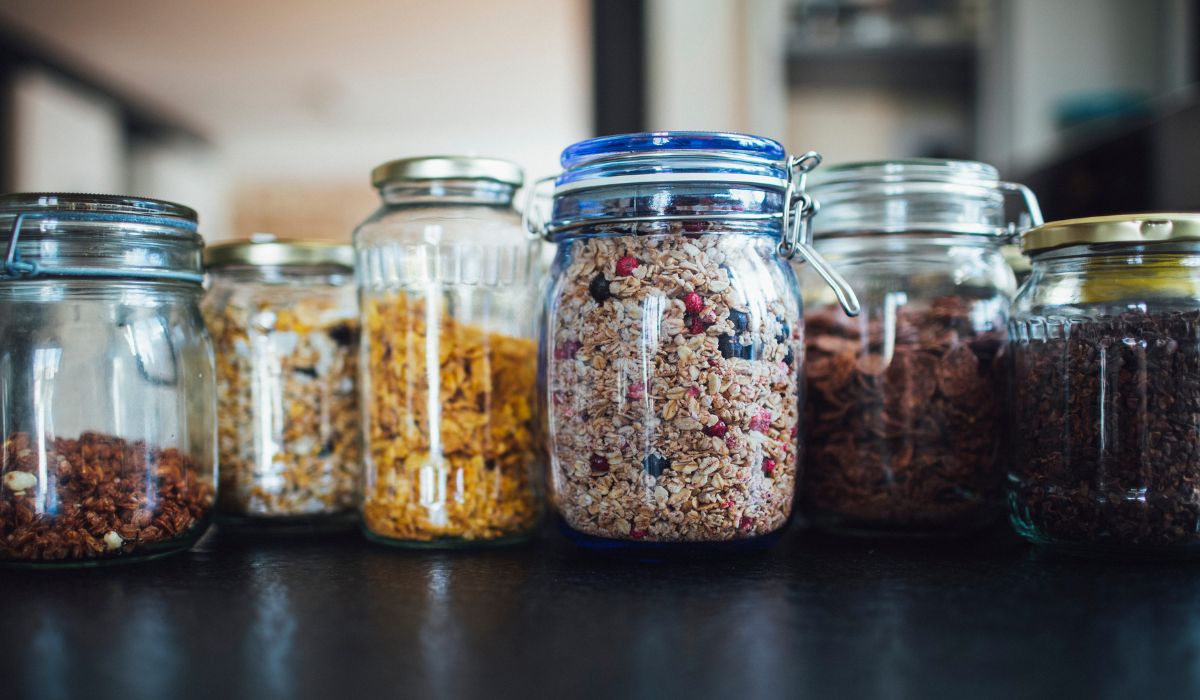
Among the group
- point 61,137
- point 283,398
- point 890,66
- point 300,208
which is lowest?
point 283,398

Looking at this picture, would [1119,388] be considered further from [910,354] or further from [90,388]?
[90,388]

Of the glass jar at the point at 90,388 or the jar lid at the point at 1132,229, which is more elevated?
the jar lid at the point at 1132,229

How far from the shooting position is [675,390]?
609 mm

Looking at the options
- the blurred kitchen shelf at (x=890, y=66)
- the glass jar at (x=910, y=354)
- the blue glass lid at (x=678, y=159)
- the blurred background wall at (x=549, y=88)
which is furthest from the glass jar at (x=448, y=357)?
the blurred kitchen shelf at (x=890, y=66)

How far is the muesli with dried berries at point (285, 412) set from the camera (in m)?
0.77

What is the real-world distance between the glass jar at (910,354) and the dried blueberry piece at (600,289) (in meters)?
0.21

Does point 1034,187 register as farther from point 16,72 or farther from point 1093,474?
point 16,72

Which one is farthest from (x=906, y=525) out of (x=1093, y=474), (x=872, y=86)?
(x=872, y=86)

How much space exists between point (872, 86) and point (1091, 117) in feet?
2.53

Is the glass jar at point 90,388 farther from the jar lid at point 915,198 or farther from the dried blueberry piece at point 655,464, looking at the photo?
the jar lid at point 915,198

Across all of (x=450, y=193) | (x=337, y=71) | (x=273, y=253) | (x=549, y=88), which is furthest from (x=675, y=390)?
(x=337, y=71)

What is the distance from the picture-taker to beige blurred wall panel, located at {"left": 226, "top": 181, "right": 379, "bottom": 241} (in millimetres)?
7008

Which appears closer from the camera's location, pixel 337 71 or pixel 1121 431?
pixel 1121 431

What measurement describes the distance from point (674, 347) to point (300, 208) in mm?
7135
